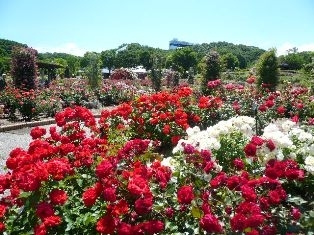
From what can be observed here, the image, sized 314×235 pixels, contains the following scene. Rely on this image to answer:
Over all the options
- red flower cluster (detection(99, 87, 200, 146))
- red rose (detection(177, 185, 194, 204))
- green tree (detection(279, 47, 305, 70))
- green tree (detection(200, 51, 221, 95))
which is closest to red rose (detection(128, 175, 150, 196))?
red rose (detection(177, 185, 194, 204))

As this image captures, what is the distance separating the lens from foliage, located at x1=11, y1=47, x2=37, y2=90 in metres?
18.8

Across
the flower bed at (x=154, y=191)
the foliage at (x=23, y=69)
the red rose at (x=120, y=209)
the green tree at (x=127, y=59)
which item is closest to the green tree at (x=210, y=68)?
the foliage at (x=23, y=69)

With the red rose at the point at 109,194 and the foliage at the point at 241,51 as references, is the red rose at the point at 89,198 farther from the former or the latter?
the foliage at the point at 241,51

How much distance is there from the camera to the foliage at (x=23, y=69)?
18.8m

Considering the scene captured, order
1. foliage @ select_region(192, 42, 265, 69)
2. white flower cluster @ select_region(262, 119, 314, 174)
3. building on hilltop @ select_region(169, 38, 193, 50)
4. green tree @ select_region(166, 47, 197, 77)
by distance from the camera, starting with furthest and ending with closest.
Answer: building on hilltop @ select_region(169, 38, 193, 50) < foliage @ select_region(192, 42, 265, 69) < green tree @ select_region(166, 47, 197, 77) < white flower cluster @ select_region(262, 119, 314, 174)

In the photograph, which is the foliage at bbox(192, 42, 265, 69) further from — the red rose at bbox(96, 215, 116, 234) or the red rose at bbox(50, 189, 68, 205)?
the red rose at bbox(96, 215, 116, 234)

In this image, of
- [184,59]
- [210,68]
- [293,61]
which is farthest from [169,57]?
[210,68]

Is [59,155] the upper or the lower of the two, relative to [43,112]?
upper

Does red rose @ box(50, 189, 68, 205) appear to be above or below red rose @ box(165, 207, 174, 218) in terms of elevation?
above

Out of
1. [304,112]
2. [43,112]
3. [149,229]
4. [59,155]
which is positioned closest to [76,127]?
[59,155]

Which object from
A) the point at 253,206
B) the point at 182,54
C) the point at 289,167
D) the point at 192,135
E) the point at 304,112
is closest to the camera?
the point at 253,206

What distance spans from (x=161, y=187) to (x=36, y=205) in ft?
3.23

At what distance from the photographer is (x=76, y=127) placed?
508 cm

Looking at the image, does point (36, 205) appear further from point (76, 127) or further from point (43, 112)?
point (43, 112)
